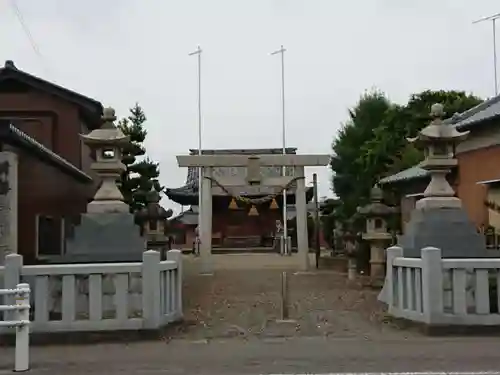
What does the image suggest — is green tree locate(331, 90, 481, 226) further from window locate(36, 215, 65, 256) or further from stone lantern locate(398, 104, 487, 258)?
stone lantern locate(398, 104, 487, 258)

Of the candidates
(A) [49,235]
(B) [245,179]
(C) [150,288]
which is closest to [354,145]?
(B) [245,179]

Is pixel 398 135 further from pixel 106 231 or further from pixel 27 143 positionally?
pixel 106 231

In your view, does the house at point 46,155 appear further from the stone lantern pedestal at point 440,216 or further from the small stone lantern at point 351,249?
the small stone lantern at point 351,249

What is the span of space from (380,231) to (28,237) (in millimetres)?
8582

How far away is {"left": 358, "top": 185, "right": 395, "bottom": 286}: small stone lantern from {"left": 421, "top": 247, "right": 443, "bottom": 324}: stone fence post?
8133 mm

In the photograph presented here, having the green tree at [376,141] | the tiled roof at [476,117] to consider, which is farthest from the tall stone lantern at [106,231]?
the green tree at [376,141]

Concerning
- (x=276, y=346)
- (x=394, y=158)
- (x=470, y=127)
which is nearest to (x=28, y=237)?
(x=276, y=346)

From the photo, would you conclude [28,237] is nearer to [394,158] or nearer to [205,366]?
[205,366]

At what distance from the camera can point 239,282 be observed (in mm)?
18156

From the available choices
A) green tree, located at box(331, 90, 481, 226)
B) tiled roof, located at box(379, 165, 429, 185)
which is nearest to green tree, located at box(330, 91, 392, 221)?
green tree, located at box(331, 90, 481, 226)

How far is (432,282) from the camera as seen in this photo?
9.38 meters

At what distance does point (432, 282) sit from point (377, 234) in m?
8.55

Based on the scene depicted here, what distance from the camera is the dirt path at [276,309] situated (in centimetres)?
1003

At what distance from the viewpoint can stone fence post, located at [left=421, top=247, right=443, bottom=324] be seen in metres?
9.36
